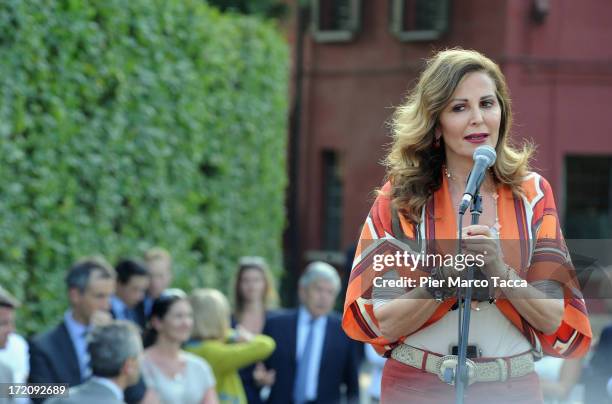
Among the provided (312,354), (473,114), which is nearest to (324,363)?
(312,354)

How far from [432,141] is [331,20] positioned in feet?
64.9

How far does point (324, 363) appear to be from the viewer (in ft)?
29.8

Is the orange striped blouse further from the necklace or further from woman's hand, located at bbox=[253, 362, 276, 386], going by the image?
woman's hand, located at bbox=[253, 362, 276, 386]

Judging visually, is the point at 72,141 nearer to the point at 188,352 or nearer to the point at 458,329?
the point at 188,352

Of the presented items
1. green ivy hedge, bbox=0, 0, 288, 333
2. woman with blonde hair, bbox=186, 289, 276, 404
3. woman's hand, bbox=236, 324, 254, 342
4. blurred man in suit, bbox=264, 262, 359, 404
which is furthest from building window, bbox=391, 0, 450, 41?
woman with blonde hair, bbox=186, 289, 276, 404

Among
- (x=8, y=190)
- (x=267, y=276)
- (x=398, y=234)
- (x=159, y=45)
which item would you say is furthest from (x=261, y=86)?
(x=398, y=234)

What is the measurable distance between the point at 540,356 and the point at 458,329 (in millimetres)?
295

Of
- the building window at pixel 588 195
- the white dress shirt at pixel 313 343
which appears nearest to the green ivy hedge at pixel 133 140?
the white dress shirt at pixel 313 343

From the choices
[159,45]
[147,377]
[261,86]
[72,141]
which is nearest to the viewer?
[147,377]

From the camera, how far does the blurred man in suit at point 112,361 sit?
21.5 feet

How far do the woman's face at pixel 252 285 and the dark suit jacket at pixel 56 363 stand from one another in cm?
252

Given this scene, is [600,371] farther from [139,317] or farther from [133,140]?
[133,140]

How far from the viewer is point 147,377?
7.82 meters

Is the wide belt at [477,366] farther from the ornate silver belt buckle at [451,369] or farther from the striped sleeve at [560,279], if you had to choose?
the striped sleeve at [560,279]
